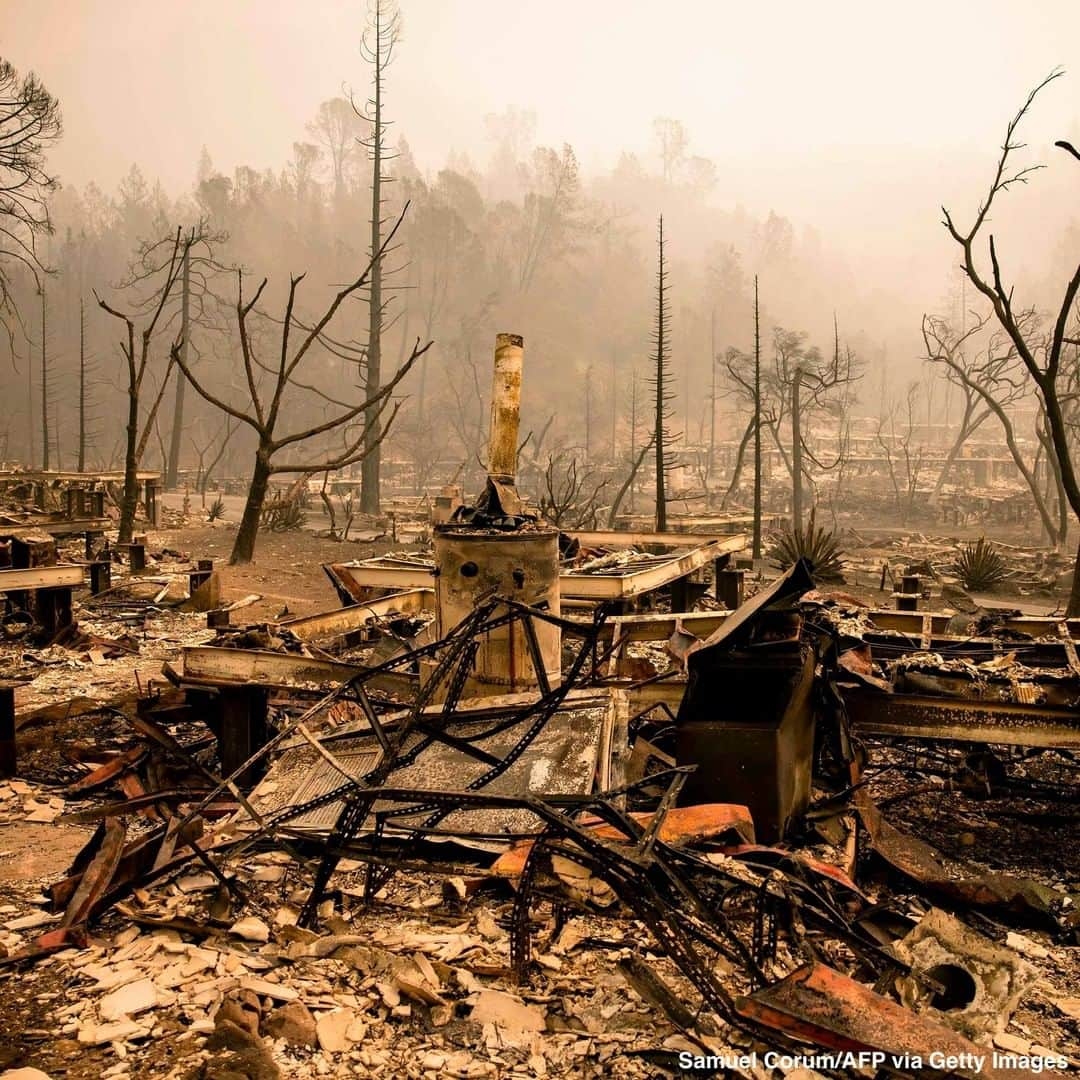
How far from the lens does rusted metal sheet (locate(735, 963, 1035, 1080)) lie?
260cm

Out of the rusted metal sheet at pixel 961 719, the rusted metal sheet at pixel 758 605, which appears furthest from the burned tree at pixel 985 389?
the rusted metal sheet at pixel 758 605

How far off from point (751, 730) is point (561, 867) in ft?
4.07

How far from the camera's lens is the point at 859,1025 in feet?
8.71

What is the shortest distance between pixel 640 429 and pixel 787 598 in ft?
180

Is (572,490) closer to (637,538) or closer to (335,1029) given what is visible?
(637,538)

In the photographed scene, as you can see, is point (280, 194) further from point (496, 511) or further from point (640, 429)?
point (496, 511)

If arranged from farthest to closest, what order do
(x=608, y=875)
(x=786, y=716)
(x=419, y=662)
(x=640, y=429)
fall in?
(x=640, y=429) → (x=419, y=662) → (x=786, y=716) → (x=608, y=875)

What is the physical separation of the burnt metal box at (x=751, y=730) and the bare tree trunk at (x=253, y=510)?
34.8 feet

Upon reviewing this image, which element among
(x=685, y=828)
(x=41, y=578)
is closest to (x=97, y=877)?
(x=685, y=828)

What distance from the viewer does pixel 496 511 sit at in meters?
6.01

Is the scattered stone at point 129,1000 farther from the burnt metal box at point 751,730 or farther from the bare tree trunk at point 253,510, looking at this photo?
the bare tree trunk at point 253,510

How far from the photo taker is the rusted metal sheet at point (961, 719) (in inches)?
192

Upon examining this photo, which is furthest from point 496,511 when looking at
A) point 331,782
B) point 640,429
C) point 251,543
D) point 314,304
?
point 314,304

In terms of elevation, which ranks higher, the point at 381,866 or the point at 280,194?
the point at 280,194
